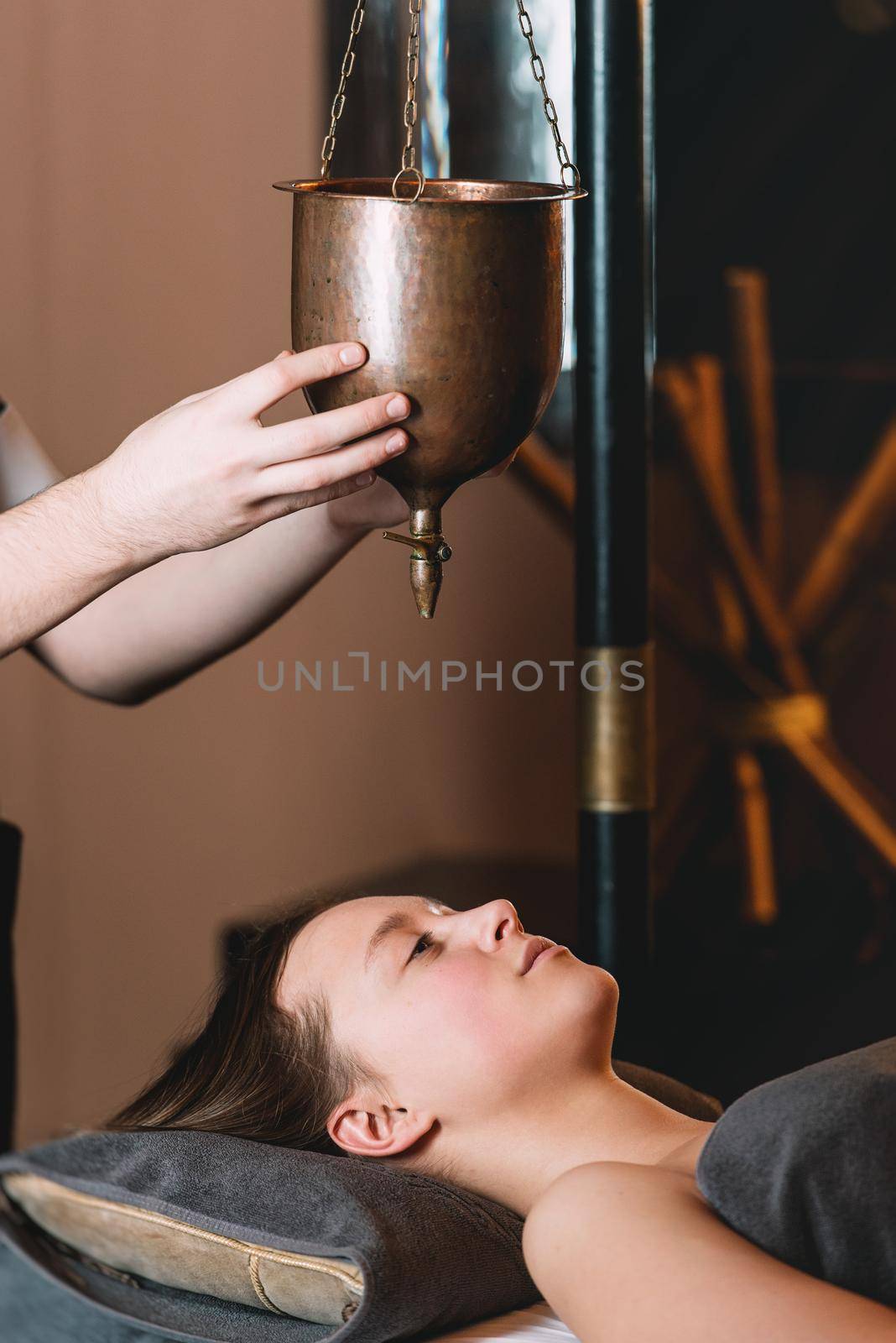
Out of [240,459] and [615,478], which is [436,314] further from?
[615,478]

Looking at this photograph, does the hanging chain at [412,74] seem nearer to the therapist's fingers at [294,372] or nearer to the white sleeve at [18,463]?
the therapist's fingers at [294,372]

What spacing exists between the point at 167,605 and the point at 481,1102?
2.26 ft

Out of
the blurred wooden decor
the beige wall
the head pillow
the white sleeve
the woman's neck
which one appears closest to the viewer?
the head pillow

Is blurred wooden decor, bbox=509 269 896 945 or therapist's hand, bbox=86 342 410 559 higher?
therapist's hand, bbox=86 342 410 559

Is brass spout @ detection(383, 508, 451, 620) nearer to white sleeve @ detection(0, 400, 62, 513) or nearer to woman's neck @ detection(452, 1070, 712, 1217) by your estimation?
woman's neck @ detection(452, 1070, 712, 1217)

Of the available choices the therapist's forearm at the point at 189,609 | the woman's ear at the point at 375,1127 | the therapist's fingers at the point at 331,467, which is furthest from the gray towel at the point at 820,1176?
the therapist's forearm at the point at 189,609

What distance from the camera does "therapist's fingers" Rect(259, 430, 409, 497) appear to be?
105cm

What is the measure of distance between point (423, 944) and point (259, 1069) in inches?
8.0

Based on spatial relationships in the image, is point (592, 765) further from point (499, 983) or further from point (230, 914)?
point (230, 914)

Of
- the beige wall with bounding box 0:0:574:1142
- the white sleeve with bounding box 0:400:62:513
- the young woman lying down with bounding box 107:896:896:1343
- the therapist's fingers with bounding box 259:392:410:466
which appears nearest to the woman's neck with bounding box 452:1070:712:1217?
the young woman lying down with bounding box 107:896:896:1343

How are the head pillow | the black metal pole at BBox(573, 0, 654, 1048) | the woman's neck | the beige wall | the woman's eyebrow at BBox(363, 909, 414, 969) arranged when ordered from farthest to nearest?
the beige wall → the black metal pole at BBox(573, 0, 654, 1048) → the woman's eyebrow at BBox(363, 909, 414, 969) → the woman's neck → the head pillow

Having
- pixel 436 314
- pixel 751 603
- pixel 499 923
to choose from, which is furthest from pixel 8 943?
pixel 751 603

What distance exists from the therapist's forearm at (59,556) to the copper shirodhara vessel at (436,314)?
8.4 inches

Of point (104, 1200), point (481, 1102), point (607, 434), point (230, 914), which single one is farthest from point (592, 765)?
point (230, 914)
